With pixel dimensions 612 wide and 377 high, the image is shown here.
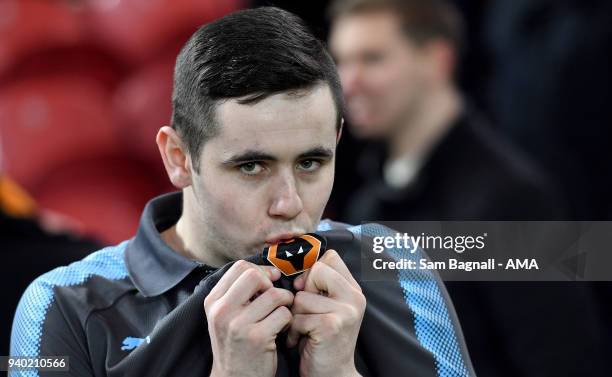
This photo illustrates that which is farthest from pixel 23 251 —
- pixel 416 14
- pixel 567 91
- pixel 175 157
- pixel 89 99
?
pixel 567 91

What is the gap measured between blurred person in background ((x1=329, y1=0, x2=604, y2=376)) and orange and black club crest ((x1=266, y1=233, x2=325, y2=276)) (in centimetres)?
170

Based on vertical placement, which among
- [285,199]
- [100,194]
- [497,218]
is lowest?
[100,194]

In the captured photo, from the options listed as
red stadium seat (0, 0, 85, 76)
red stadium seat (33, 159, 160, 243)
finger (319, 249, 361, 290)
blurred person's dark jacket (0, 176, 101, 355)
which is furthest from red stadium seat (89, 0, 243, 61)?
finger (319, 249, 361, 290)

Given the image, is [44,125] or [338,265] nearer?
[338,265]

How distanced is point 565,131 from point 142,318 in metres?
3.23

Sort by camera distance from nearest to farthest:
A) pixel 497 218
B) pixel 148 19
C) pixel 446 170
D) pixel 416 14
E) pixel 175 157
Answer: pixel 175 157 < pixel 497 218 < pixel 446 170 < pixel 148 19 < pixel 416 14

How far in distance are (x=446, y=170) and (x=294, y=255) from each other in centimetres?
239

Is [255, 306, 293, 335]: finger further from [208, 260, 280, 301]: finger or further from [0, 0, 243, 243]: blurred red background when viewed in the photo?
[0, 0, 243, 243]: blurred red background

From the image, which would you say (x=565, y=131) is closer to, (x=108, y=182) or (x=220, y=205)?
(x=108, y=182)

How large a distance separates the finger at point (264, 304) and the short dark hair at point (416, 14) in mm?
2930

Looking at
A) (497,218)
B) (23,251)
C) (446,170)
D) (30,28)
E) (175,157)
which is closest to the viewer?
(175,157)

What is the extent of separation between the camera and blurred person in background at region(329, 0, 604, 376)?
11.1ft

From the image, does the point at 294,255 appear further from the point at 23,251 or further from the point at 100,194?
the point at 100,194

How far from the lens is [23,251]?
293 cm
